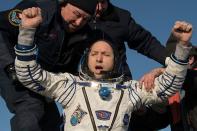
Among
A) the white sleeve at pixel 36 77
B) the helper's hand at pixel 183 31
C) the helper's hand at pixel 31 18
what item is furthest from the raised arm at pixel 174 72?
the helper's hand at pixel 31 18

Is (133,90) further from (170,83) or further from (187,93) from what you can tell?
(187,93)

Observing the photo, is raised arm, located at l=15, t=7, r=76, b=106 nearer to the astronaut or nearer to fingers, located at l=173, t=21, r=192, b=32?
the astronaut

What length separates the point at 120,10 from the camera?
7379 millimetres

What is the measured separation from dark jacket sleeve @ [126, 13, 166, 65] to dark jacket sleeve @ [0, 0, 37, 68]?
1.59 metres

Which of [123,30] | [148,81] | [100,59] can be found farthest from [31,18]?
[123,30]

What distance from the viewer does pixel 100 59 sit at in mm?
6074

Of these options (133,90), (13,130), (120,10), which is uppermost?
(120,10)

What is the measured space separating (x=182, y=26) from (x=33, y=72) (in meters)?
1.79

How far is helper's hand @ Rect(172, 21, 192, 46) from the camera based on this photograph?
591 cm

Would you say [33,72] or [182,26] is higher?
[182,26]

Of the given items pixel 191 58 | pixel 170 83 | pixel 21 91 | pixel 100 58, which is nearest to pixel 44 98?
pixel 21 91

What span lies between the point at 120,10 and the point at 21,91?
214cm

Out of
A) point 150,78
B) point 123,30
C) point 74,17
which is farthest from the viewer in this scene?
point 123,30

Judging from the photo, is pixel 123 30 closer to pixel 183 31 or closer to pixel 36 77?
pixel 183 31
